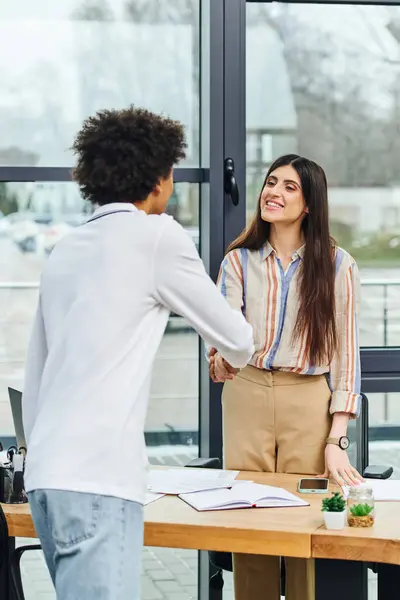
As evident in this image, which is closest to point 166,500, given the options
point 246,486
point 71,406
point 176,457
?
point 246,486

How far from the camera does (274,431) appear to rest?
10.8 ft

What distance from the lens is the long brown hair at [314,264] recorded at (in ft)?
10.6

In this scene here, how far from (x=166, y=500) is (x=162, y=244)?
3.04 feet

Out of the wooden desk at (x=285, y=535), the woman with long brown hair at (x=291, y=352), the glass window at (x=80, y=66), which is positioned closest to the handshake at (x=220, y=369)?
the woman with long brown hair at (x=291, y=352)

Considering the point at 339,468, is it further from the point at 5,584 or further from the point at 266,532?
the point at 5,584

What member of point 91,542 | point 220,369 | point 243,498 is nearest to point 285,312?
point 220,369

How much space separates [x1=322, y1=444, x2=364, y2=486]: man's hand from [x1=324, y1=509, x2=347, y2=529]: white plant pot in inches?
19.3

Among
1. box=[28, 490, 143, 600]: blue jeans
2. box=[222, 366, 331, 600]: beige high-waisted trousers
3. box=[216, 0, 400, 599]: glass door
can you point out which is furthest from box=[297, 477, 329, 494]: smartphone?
box=[216, 0, 400, 599]: glass door

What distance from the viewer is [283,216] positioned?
330 cm

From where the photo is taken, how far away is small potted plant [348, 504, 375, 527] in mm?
2510

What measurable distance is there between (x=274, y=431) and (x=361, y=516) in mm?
802

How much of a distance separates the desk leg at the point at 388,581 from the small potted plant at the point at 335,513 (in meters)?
0.38

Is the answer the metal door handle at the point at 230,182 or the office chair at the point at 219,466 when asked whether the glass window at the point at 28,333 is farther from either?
the office chair at the point at 219,466

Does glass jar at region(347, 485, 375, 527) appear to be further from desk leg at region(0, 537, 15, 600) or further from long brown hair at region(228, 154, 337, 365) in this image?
desk leg at region(0, 537, 15, 600)
